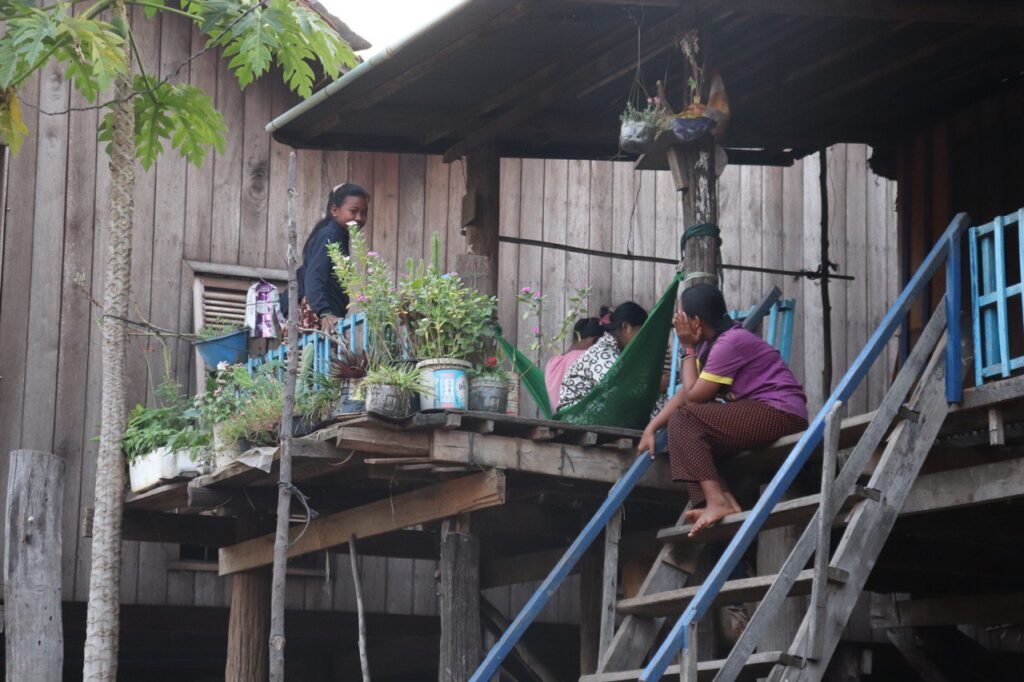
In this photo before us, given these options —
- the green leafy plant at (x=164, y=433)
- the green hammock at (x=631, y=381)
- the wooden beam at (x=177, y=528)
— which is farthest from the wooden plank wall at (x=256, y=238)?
the green hammock at (x=631, y=381)

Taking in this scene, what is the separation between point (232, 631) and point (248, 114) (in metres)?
4.34

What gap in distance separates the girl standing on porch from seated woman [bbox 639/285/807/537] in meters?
2.06

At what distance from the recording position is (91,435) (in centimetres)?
1173

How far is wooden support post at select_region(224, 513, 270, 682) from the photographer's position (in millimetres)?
10531

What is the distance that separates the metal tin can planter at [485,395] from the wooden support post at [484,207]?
4.18 ft

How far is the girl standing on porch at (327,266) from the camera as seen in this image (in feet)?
30.9

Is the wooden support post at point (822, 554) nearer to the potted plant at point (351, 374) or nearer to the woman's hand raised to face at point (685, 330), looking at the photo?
the woman's hand raised to face at point (685, 330)

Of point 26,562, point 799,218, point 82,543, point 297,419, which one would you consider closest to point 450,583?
point 297,419

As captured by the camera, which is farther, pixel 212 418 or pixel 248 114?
pixel 248 114

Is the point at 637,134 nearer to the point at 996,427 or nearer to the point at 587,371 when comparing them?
the point at 587,371

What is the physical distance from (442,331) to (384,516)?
5.21ft

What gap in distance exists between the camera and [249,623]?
10.7 metres

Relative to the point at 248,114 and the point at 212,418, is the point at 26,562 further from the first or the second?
the point at 248,114

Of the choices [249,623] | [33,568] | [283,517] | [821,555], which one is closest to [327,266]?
[33,568]
